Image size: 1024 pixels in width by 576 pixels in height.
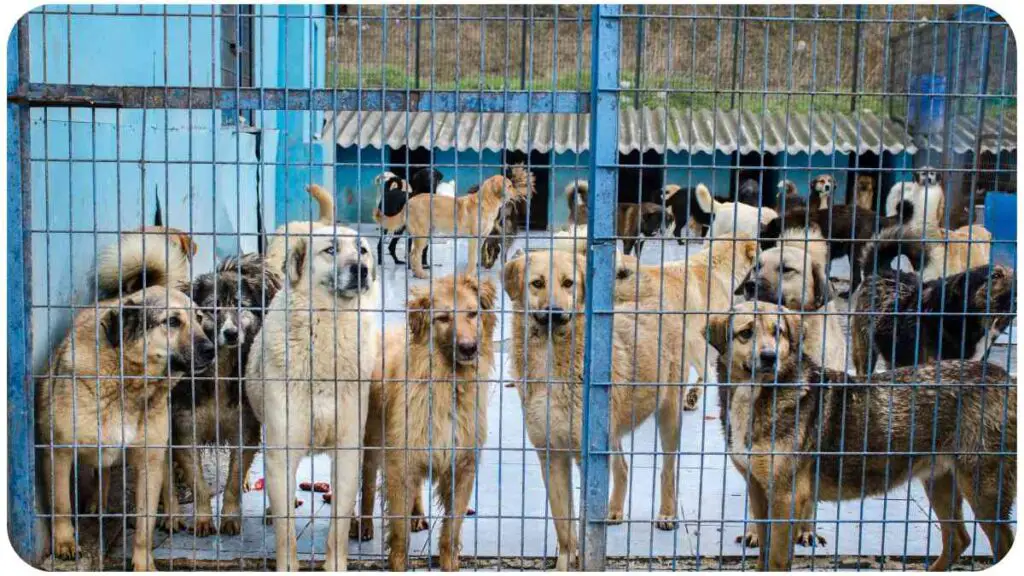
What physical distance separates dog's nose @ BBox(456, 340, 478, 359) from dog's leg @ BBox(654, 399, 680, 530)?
1111 mm

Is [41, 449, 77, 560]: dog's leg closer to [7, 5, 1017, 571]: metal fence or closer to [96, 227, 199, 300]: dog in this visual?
[7, 5, 1017, 571]: metal fence

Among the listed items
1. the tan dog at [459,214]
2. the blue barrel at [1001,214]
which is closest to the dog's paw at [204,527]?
the tan dog at [459,214]

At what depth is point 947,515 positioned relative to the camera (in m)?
4.78

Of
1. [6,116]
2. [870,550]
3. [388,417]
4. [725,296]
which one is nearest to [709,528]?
[870,550]

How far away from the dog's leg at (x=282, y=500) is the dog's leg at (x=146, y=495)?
16.9 inches

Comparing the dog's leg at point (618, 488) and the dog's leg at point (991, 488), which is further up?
the dog's leg at point (991, 488)

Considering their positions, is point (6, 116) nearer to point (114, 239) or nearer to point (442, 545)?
point (114, 239)

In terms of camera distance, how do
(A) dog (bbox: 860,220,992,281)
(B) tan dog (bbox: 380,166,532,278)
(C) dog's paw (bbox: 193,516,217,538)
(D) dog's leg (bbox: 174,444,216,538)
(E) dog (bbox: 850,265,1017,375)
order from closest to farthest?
(D) dog's leg (bbox: 174,444,216,538) → (C) dog's paw (bbox: 193,516,217,538) → (E) dog (bbox: 850,265,1017,375) → (A) dog (bbox: 860,220,992,281) → (B) tan dog (bbox: 380,166,532,278)

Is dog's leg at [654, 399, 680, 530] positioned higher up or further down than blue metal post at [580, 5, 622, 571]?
further down

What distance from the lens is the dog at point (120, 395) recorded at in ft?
14.4

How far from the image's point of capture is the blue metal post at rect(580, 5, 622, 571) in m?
3.89

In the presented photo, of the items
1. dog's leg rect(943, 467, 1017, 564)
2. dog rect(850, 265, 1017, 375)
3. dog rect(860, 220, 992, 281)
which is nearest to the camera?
dog's leg rect(943, 467, 1017, 564)

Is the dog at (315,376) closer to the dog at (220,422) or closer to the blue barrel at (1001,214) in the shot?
the dog at (220,422)

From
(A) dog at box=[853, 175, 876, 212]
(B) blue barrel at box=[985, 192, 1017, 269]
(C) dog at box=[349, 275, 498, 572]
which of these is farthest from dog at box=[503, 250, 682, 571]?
(A) dog at box=[853, 175, 876, 212]
